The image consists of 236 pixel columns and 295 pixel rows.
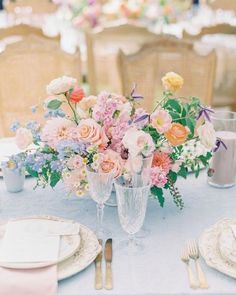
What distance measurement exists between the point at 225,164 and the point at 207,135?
0.25 m

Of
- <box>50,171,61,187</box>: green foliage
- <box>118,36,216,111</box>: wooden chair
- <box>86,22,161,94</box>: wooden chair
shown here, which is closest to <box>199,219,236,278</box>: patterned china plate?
<box>50,171,61,187</box>: green foliage

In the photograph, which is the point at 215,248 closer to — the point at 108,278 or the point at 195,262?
the point at 195,262

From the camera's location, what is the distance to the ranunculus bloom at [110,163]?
94cm

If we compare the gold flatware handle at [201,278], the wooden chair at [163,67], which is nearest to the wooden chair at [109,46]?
the wooden chair at [163,67]

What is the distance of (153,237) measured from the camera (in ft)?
3.31

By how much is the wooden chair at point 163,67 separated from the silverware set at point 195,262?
3.48 ft

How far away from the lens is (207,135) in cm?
101

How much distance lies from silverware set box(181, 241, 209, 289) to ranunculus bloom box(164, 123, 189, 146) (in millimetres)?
208

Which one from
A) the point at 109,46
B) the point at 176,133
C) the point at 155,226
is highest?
the point at 176,133

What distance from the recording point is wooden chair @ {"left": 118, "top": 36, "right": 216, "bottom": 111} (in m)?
1.98

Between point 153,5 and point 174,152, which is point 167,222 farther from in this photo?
point 153,5

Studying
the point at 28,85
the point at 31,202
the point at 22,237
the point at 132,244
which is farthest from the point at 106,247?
the point at 28,85

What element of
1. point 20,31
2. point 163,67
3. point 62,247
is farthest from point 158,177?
point 20,31

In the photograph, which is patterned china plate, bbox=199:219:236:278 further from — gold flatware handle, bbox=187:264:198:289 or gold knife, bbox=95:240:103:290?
gold knife, bbox=95:240:103:290
